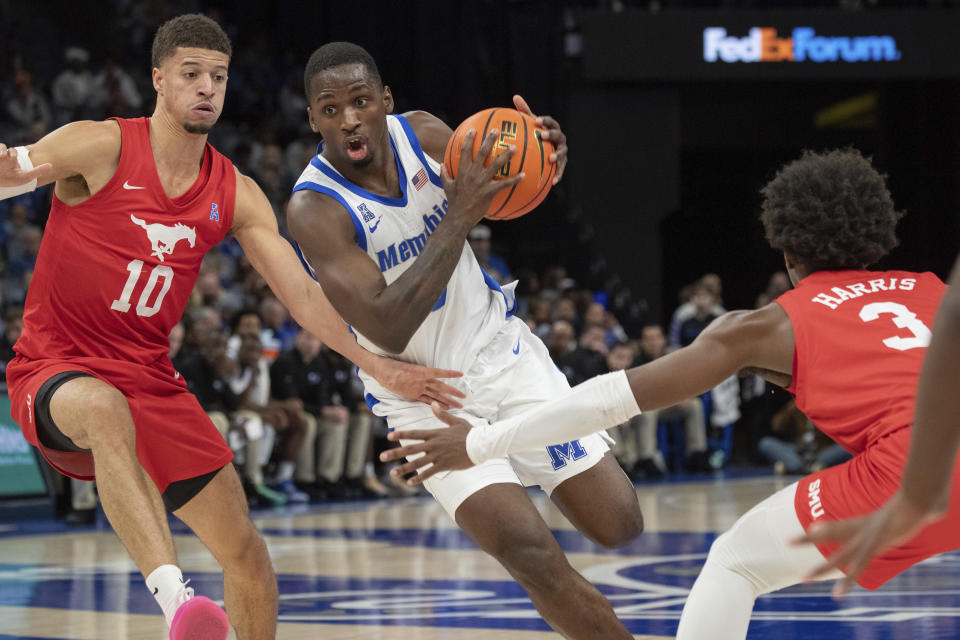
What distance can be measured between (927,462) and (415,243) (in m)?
2.51

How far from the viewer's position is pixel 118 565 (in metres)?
7.70

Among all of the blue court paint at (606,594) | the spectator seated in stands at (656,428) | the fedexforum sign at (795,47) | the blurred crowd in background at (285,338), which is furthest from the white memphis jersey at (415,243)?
the fedexforum sign at (795,47)

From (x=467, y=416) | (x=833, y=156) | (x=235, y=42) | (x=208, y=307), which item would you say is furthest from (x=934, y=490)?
(x=235, y=42)

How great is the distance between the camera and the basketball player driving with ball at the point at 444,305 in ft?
12.8

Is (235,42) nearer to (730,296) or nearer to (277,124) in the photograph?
(277,124)

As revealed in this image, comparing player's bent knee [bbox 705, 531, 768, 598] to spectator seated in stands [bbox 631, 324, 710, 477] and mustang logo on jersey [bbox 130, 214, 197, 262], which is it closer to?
mustang logo on jersey [bbox 130, 214, 197, 262]

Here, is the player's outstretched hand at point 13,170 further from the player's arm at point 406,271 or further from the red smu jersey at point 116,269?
the player's arm at point 406,271

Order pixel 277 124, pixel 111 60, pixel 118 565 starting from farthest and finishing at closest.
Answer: pixel 277 124 < pixel 111 60 < pixel 118 565

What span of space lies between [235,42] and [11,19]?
112 inches

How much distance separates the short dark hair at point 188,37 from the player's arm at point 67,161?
298 millimetres

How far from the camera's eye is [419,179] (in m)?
4.34

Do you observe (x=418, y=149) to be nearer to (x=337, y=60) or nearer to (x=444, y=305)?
(x=337, y=60)

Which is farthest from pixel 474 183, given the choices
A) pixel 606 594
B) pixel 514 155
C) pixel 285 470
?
pixel 285 470

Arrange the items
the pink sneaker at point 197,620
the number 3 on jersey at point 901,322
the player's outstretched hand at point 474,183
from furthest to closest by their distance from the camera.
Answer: the player's outstretched hand at point 474,183 → the pink sneaker at point 197,620 → the number 3 on jersey at point 901,322
